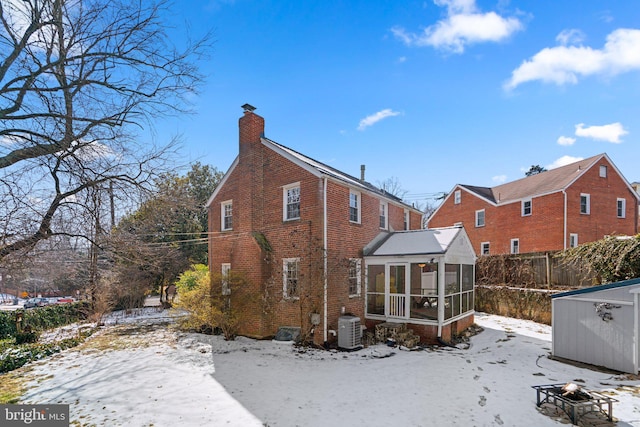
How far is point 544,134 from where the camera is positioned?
1173cm

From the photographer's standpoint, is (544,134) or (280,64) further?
(544,134)

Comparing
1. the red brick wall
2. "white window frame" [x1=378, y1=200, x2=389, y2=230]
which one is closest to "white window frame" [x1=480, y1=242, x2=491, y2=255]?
the red brick wall

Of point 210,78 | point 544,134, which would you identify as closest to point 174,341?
point 210,78

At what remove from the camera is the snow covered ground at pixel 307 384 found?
229 inches

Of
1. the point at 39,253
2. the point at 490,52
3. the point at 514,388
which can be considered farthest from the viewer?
the point at 490,52

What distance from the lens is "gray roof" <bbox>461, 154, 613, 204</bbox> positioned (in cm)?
2125

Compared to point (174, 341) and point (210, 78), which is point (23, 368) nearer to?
point (174, 341)

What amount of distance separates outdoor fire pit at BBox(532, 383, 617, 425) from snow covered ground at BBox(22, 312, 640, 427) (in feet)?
0.57

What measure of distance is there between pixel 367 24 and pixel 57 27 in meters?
7.88

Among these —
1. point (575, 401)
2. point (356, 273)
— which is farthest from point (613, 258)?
point (356, 273)

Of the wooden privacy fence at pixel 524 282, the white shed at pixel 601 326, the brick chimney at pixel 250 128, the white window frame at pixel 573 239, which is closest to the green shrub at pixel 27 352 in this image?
the brick chimney at pixel 250 128

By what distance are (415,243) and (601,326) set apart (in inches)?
228

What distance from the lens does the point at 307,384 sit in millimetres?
7441

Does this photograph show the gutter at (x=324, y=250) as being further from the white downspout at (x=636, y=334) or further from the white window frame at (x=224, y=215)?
the white downspout at (x=636, y=334)
